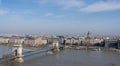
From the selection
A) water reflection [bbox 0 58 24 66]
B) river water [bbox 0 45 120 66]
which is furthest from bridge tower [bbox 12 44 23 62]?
river water [bbox 0 45 120 66]

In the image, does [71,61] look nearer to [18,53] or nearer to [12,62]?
[18,53]

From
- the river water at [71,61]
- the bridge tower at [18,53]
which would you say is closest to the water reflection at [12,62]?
the bridge tower at [18,53]

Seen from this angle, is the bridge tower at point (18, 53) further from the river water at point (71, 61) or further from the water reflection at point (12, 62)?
the river water at point (71, 61)

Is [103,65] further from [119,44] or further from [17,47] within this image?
[119,44]

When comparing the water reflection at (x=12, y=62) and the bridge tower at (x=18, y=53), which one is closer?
the water reflection at (x=12, y=62)

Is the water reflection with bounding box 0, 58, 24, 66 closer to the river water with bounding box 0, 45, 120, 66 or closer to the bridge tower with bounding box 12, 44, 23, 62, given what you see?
the bridge tower with bounding box 12, 44, 23, 62

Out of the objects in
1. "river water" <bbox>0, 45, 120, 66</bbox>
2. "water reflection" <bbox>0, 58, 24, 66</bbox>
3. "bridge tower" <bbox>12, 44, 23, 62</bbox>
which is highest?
"bridge tower" <bbox>12, 44, 23, 62</bbox>

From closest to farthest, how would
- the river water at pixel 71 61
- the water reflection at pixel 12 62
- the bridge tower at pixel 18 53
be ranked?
the water reflection at pixel 12 62, the river water at pixel 71 61, the bridge tower at pixel 18 53

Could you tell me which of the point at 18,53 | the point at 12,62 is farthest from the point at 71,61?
the point at 12,62

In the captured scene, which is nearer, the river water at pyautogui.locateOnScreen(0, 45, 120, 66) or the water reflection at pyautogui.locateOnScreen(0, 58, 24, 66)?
the water reflection at pyautogui.locateOnScreen(0, 58, 24, 66)

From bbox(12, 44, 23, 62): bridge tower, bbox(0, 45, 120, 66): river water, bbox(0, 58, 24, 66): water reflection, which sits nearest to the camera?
bbox(0, 58, 24, 66): water reflection

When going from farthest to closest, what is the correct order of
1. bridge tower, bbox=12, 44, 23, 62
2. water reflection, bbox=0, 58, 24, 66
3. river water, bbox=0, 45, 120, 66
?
bridge tower, bbox=12, 44, 23, 62 → river water, bbox=0, 45, 120, 66 → water reflection, bbox=0, 58, 24, 66

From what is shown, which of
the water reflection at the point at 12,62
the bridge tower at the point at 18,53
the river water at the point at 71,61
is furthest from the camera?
the bridge tower at the point at 18,53
